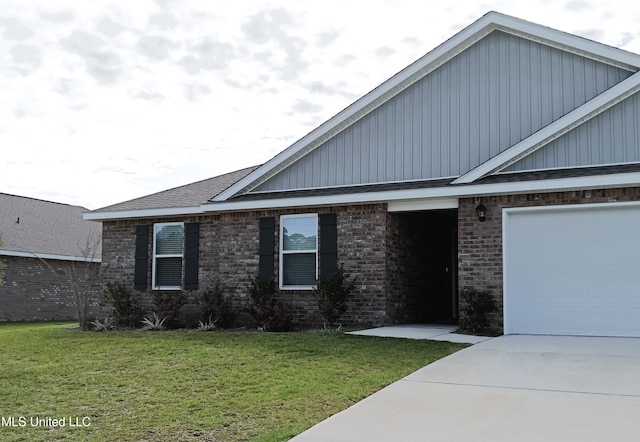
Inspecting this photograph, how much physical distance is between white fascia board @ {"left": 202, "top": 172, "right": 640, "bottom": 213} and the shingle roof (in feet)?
3.54

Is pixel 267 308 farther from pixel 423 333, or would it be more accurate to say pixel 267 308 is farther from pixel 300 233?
pixel 423 333

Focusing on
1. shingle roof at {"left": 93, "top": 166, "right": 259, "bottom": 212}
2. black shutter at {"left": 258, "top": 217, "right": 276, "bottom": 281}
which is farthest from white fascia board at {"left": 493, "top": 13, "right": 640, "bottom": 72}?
shingle roof at {"left": 93, "top": 166, "right": 259, "bottom": 212}

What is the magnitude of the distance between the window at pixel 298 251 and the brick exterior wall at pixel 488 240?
327 centimetres

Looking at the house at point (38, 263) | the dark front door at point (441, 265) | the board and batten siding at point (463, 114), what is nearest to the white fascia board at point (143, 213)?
the board and batten siding at point (463, 114)

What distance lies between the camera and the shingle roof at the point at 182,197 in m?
15.8

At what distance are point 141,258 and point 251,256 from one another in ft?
10.4

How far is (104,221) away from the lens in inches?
667

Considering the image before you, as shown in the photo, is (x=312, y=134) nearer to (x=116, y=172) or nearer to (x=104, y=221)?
(x=104, y=221)

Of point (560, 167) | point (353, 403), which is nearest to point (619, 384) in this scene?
point (353, 403)

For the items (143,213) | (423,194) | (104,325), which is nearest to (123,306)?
(104,325)

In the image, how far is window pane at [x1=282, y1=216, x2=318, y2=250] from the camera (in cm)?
1409

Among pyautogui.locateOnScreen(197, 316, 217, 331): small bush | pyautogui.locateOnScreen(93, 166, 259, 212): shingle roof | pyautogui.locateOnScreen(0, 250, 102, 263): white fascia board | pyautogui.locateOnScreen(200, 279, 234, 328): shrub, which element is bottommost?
pyautogui.locateOnScreen(197, 316, 217, 331): small bush

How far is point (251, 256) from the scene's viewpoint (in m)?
14.6

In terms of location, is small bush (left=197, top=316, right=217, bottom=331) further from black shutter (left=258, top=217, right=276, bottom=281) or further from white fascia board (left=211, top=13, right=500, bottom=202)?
white fascia board (left=211, top=13, right=500, bottom=202)
